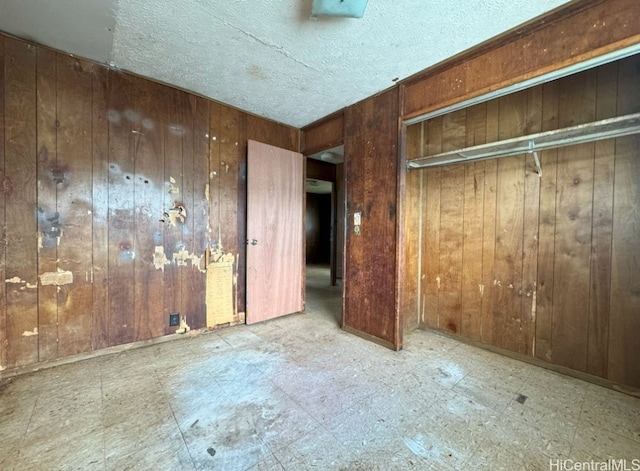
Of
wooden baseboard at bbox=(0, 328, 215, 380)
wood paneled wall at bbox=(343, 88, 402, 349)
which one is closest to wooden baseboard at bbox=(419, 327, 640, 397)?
wood paneled wall at bbox=(343, 88, 402, 349)

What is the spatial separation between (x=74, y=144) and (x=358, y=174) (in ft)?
8.03

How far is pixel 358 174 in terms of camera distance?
274 cm

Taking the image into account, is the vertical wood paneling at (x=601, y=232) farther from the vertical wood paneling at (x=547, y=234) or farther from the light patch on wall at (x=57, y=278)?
the light patch on wall at (x=57, y=278)

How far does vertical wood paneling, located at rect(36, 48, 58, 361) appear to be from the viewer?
1956 millimetres

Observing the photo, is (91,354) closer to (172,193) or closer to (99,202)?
(99,202)

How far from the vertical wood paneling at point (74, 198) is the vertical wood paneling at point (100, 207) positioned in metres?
0.03

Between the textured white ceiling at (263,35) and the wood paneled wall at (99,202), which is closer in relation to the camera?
the textured white ceiling at (263,35)

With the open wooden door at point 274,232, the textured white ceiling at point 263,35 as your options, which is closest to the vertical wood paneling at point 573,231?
the textured white ceiling at point 263,35

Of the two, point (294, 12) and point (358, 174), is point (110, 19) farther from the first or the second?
point (358, 174)

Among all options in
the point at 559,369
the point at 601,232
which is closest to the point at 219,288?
the point at 559,369

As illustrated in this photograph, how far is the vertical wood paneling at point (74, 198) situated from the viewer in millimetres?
2031

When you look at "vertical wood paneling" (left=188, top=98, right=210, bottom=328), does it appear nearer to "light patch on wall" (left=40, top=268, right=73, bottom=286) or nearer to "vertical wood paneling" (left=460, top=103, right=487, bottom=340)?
"light patch on wall" (left=40, top=268, right=73, bottom=286)

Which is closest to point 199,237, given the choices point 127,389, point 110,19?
point 127,389

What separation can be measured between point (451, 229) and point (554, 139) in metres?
1.12
